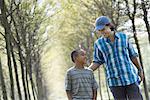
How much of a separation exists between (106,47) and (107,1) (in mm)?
13249

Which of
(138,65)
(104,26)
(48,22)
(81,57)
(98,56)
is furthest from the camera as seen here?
(48,22)

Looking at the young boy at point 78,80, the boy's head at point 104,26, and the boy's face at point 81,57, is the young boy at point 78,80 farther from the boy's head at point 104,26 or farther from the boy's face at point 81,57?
the boy's head at point 104,26

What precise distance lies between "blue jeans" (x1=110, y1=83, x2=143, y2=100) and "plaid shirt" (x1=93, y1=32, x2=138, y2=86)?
0.18 feet

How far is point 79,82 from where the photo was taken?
19.4 ft

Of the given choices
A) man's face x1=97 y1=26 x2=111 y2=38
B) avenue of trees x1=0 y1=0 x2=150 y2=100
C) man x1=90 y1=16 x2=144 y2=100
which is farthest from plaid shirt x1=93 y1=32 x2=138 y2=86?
avenue of trees x1=0 y1=0 x2=150 y2=100

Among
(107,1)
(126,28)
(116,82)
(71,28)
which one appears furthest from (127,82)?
(71,28)

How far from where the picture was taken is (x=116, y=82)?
17.2 ft

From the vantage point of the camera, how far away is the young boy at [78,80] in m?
5.87

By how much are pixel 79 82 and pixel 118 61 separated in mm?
889

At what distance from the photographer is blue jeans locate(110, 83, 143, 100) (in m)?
5.13

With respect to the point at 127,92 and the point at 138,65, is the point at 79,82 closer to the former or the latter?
the point at 127,92

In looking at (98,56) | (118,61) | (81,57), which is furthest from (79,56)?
(118,61)

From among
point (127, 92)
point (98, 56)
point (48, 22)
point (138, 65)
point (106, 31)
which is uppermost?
point (48, 22)

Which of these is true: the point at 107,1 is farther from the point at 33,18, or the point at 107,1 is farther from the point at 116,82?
the point at 116,82
